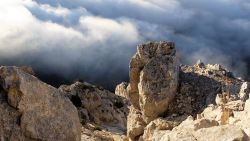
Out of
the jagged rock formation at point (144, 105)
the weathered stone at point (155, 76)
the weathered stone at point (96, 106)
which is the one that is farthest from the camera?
the weathered stone at point (96, 106)

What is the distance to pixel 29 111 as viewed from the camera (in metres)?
27.9

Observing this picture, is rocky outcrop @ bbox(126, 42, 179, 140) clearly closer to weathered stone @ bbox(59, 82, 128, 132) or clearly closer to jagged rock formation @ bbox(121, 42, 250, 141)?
jagged rock formation @ bbox(121, 42, 250, 141)

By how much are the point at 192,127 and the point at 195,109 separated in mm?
29352

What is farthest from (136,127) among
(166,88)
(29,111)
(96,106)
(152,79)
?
(96,106)

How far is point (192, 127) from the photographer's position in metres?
21.5

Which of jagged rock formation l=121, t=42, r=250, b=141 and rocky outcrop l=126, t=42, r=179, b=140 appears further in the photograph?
rocky outcrop l=126, t=42, r=179, b=140

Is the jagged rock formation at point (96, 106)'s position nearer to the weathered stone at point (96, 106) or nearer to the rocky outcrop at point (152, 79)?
the weathered stone at point (96, 106)

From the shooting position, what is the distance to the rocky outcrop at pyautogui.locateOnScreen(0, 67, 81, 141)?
2759cm

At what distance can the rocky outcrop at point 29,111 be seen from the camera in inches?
1086

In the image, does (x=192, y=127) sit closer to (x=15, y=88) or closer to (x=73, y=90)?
(x=15, y=88)

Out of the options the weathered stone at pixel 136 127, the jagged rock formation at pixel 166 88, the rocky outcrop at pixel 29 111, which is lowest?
the rocky outcrop at pixel 29 111

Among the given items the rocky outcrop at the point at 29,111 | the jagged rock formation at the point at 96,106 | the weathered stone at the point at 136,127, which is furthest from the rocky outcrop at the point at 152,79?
the jagged rock formation at the point at 96,106

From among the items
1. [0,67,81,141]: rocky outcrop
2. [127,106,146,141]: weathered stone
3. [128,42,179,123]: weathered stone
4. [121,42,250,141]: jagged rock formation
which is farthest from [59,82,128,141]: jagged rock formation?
→ [0,67,81,141]: rocky outcrop

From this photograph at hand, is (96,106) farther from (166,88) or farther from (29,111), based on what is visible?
(29,111)
